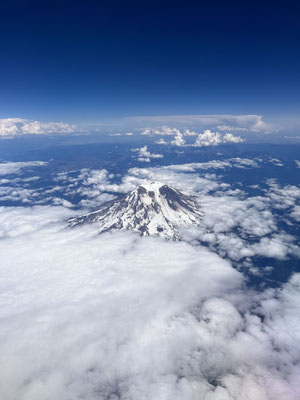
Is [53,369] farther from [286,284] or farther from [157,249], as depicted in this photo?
[286,284]

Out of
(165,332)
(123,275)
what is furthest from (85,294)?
(165,332)

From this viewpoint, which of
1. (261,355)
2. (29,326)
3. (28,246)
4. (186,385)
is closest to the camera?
(186,385)

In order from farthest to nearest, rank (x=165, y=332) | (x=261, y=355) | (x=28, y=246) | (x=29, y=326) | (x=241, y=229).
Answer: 1. (x=241, y=229)
2. (x=28, y=246)
3. (x=29, y=326)
4. (x=165, y=332)
5. (x=261, y=355)

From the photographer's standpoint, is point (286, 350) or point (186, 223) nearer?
point (286, 350)

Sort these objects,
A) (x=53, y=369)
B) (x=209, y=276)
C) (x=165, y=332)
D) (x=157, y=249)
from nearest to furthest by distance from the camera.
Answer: (x=53, y=369), (x=165, y=332), (x=209, y=276), (x=157, y=249)

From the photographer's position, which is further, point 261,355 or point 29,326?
point 29,326

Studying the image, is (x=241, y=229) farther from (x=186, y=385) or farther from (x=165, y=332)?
(x=186, y=385)

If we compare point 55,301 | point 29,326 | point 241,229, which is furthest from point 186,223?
point 29,326
